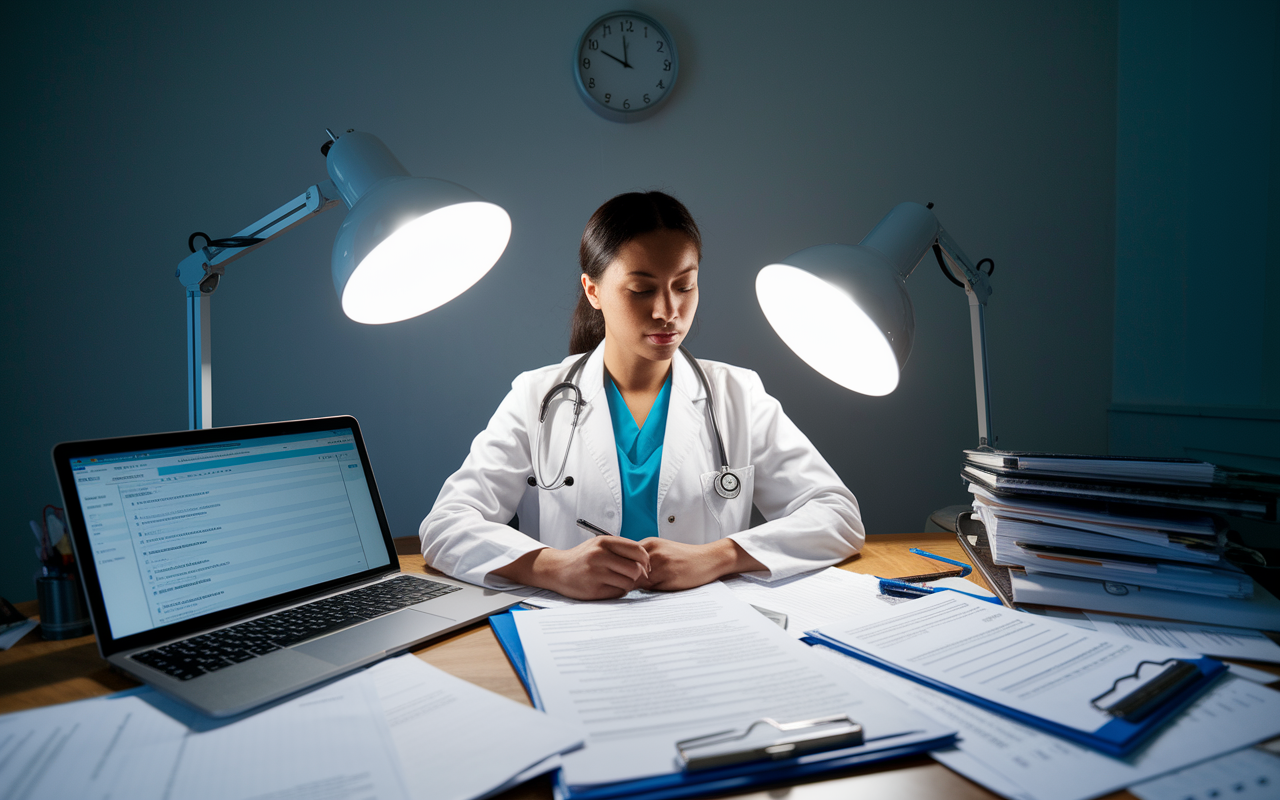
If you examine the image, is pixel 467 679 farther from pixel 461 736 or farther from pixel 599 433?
pixel 599 433

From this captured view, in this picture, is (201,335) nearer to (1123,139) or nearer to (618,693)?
(618,693)

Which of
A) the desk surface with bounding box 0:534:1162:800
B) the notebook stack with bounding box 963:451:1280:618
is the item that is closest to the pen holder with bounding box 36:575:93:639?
the desk surface with bounding box 0:534:1162:800

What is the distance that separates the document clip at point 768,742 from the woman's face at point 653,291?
0.94m

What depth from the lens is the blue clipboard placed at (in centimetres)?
49

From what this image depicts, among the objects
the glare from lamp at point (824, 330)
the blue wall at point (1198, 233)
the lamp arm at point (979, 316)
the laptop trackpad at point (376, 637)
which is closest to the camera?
the laptop trackpad at point (376, 637)

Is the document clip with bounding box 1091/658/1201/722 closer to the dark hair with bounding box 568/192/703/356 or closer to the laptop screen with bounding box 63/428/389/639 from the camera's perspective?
the laptop screen with bounding box 63/428/389/639

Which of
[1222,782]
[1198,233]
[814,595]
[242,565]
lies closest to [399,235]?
[242,565]

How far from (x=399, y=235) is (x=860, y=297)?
25.3 inches

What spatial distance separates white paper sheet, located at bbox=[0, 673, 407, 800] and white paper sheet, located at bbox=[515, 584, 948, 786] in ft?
0.51

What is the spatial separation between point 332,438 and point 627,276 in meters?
0.68

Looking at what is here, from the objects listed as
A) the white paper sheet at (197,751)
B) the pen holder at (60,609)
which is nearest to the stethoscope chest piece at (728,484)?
the white paper sheet at (197,751)

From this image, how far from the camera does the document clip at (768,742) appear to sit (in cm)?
46

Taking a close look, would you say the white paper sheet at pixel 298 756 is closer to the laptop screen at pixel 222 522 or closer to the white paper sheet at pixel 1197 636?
the laptop screen at pixel 222 522

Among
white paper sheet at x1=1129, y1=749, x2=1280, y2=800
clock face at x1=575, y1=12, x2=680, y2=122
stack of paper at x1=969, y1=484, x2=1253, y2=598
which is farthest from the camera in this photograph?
clock face at x1=575, y1=12, x2=680, y2=122
